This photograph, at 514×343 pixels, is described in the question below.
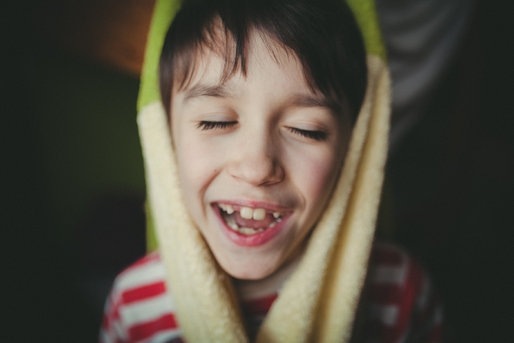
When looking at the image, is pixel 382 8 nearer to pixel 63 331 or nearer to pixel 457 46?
pixel 457 46

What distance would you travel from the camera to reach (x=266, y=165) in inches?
18.0

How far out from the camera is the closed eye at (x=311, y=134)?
486mm

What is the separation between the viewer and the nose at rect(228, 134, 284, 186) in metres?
0.46

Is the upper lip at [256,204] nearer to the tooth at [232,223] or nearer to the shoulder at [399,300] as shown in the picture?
the tooth at [232,223]

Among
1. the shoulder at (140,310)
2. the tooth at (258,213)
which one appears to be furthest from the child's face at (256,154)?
the shoulder at (140,310)

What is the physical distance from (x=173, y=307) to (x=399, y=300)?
51cm

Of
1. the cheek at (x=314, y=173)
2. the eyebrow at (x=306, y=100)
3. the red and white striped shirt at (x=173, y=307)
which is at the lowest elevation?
the red and white striped shirt at (x=173, y=307)

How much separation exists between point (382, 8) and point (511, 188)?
150cm

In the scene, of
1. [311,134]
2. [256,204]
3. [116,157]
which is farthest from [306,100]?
[116,157]

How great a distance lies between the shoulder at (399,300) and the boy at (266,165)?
0.05 meters

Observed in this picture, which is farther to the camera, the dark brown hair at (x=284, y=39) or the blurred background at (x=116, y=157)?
the blurred background at (x=116, y=157)

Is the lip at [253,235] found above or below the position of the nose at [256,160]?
below

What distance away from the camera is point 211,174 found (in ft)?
1.61

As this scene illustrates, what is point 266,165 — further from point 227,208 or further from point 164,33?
point 164,33
